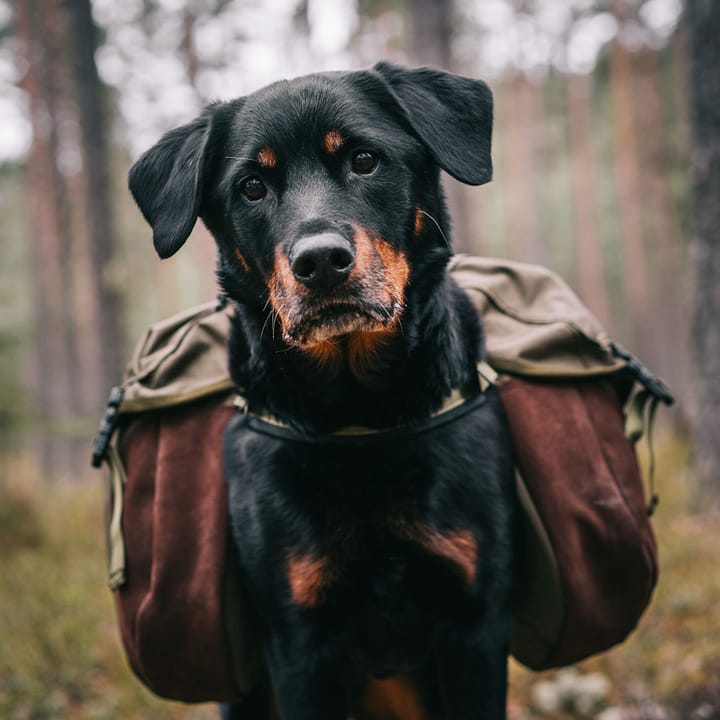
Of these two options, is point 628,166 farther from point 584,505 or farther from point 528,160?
point 584,505

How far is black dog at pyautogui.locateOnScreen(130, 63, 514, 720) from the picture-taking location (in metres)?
A: 2.25

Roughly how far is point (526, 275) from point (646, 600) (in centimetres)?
122

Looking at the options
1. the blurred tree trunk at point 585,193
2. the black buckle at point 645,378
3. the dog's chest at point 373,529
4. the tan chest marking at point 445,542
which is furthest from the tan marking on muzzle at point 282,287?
the blurred tree trunk at point 585,193

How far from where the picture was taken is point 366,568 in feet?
7.44

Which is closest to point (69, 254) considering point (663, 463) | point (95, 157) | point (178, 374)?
point (95, 157)

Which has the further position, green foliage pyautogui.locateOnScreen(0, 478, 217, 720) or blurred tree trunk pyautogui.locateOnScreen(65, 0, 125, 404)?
blurred tree trunk pyautogui.locateOnScreen(65, 0, 125, 404)

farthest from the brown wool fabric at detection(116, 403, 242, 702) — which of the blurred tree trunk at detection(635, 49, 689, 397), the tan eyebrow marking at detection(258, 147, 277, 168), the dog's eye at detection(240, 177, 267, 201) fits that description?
the blurred tree trunk at detection(635, 49, 689, 397)

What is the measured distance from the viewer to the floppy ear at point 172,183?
2412mm

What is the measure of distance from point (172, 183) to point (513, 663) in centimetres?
298

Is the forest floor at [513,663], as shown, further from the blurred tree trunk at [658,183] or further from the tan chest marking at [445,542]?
the blurred tree trunk at [658,183]

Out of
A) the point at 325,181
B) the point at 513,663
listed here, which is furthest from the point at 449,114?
the point at 513,663

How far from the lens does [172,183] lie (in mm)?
2463

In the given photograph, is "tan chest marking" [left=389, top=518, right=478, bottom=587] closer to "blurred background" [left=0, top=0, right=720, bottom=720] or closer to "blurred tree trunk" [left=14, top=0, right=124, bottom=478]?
"blurred background" [left=0, top=0, right=720, bottom=720]

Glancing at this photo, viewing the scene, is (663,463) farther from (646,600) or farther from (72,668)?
(72,668)
